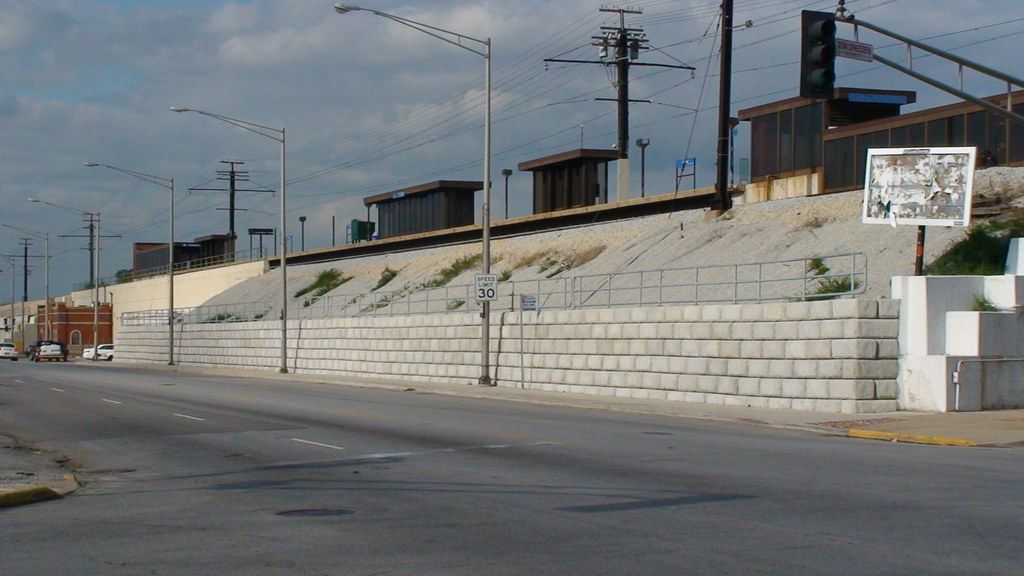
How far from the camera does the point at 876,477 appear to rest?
44.7 feet

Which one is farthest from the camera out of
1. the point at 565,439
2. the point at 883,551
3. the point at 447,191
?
the point at 447,191

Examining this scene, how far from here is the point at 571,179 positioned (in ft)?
198

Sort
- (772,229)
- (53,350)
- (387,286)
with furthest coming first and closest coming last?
(53,350), (387,286), (772,229)

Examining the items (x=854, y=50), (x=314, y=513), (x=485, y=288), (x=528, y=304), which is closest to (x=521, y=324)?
(x=528, y=304)

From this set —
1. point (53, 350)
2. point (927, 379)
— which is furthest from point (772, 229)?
point (53, 350)

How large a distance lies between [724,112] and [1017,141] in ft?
35.1

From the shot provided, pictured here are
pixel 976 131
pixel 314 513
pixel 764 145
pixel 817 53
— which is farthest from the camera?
pixel 764 145

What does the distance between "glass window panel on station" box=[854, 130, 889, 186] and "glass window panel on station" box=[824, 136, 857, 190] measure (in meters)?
0.29

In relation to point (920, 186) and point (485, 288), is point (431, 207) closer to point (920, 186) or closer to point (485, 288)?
point (485, 288)

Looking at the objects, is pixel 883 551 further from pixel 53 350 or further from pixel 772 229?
pixel 53 350

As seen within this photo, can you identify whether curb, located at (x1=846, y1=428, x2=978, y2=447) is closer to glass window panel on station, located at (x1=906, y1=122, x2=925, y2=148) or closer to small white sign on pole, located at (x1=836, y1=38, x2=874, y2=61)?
small white sign on pole, located at (x1=836, y1=38, x2=874, y2=61)

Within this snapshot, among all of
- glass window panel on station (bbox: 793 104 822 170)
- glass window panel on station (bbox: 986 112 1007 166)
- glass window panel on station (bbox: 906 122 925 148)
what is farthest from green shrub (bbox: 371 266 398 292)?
glass window panel on station (bbox: 986 112 1007 166)

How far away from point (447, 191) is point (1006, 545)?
63.7 meters

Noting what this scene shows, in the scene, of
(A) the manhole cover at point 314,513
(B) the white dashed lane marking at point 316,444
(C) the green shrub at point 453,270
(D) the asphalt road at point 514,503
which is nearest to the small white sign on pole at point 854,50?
(D) the asphalt road at point 514,503
